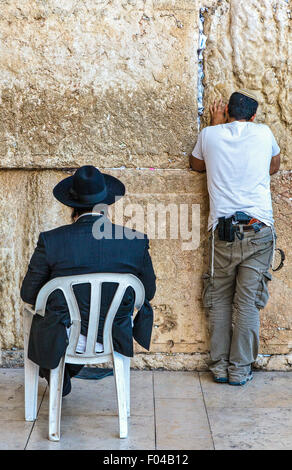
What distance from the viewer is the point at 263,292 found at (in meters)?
4.25

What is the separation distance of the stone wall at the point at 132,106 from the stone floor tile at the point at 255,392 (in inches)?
7.6

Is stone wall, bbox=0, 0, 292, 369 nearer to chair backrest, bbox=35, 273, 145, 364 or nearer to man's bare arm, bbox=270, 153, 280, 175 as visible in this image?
man's bare arm, bbox=270, 153, 280, 175

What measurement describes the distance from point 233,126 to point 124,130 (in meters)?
0.74

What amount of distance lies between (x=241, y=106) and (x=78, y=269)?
163 centimetres

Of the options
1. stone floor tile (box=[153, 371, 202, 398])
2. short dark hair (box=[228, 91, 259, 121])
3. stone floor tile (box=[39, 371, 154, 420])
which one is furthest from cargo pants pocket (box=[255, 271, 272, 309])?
short dark hair (box=[228, 91, 259, 121])

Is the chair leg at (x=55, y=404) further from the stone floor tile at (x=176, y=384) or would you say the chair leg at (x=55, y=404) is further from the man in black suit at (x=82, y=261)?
the stone floor tile at (x=176, y=384)

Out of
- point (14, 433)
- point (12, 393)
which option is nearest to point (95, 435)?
point (14, 433)

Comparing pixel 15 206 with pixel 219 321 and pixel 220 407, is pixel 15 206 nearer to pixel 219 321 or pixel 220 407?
pixel 219 321

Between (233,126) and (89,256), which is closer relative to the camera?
(89,256)

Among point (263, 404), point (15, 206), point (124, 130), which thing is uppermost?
point (124, 130)

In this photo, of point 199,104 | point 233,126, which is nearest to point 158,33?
point 199,104

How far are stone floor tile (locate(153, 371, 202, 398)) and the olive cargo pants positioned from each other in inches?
6.7

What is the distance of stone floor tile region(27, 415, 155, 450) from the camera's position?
325 centimetres

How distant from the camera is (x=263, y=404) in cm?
389
